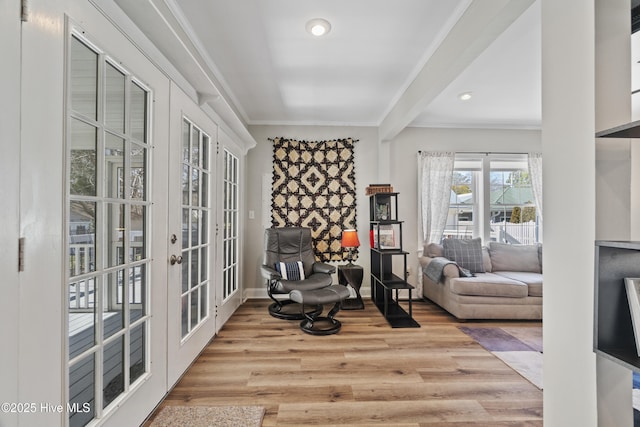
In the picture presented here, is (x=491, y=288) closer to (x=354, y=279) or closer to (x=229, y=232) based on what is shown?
(x=354, y=279)

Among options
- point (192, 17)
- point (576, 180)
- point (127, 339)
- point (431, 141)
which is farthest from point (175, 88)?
point (431, 141)

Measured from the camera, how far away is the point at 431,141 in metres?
4.23

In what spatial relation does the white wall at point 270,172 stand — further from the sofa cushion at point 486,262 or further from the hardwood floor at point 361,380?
the sofa cushion at point 486,262

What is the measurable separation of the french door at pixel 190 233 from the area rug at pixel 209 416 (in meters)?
0.24

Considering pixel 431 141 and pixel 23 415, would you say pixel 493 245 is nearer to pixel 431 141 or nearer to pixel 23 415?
pixel 431 141

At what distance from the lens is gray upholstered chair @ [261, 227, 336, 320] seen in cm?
335

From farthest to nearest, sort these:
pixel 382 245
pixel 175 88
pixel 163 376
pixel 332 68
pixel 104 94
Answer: pixel 382 245 → pixel 332 68 → pixel 175 88 → pixel 163 376 → pixel 104 94

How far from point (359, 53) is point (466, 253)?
2.78 meters

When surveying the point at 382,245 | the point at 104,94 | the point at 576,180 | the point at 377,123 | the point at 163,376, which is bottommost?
the point at 163,376

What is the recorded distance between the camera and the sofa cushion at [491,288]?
3.19m

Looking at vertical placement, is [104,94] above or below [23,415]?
above

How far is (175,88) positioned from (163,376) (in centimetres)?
187

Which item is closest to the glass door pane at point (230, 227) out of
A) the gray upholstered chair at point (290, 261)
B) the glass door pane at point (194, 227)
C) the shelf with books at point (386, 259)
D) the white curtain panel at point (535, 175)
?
the gray upholstered chair at point (290, 261)

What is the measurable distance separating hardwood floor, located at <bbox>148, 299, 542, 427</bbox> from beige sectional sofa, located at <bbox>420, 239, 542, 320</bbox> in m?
0.57
